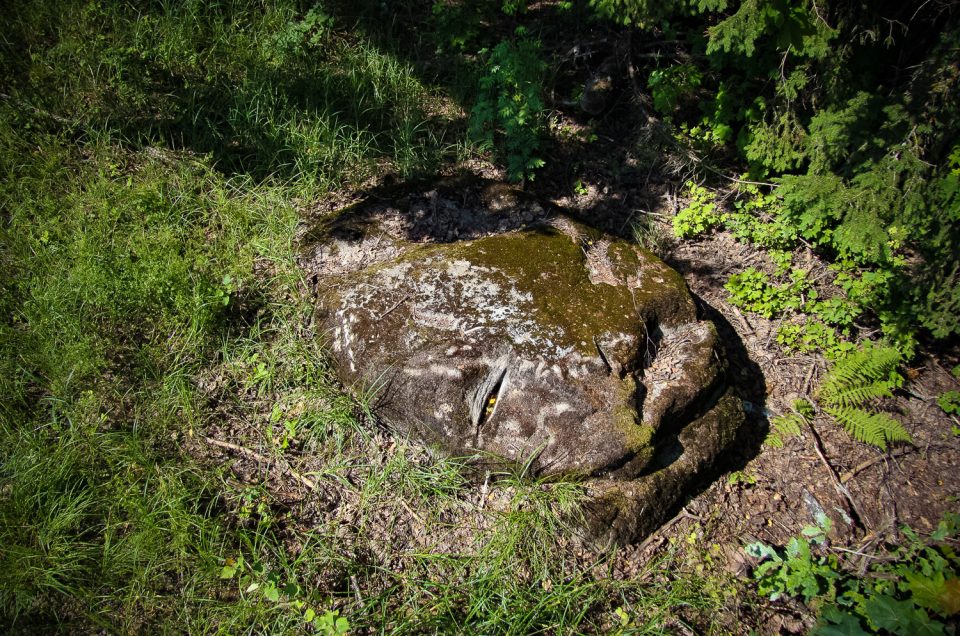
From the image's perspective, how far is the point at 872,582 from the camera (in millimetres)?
2686

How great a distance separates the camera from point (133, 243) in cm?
383

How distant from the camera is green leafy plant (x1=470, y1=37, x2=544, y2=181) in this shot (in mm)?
3895

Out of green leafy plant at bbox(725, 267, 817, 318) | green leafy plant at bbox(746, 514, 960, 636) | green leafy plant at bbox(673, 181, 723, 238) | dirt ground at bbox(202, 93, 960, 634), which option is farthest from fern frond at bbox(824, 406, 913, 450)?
green leafy plant at bbox(673, 181, 723, 238)

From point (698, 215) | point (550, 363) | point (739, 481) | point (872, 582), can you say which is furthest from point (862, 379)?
point (550, 363)

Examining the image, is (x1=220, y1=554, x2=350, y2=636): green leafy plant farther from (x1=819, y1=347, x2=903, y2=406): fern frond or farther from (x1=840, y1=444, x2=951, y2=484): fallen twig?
(x1=819, y1=347, x2=903, y2=406): fern frond

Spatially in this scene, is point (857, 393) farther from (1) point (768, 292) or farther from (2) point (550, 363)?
(2) point (550, 363)

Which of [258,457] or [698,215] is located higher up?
[698,215]

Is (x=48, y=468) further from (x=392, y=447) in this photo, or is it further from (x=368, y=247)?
(x=368, y=247)

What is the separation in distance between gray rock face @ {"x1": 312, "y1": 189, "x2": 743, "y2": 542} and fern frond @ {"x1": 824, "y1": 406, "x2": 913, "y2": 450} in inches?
28.4

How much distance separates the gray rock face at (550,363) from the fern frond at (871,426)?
0.72 meters

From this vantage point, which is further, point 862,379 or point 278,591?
point 862,379

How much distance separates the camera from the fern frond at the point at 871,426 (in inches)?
121

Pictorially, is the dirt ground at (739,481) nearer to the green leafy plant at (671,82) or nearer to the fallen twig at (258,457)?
the fallen twig at (258,457)

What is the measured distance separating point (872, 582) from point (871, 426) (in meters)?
0.91
